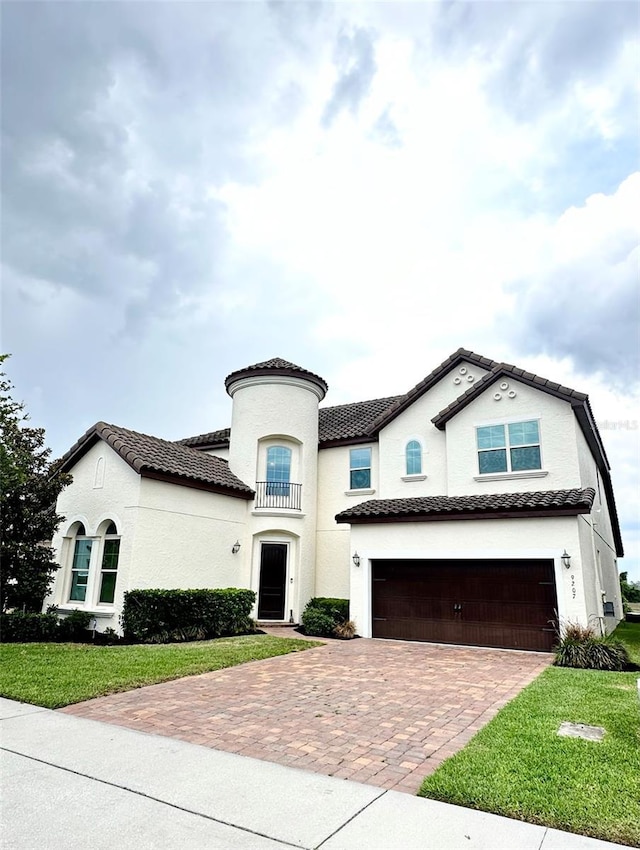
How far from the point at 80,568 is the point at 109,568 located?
1.63m

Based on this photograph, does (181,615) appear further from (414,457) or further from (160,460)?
(414,457)

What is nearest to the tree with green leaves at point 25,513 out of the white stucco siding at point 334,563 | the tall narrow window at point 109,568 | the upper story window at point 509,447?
the tall narrow window at point 109,568

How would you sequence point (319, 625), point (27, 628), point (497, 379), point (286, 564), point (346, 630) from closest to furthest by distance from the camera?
point (27, 628) < point (346, 630) < point (319, 625) < point (497, 379) < point (286, 564)

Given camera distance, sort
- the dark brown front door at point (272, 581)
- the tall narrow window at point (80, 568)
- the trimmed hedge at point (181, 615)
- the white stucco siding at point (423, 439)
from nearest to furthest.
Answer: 1. the trimmed hedge at point (181, 615)
2. the tall narrow window at point (80, 568)
3. the white stucco siding at point (423, 439)
4. the dark brown front door at point (272, 581)

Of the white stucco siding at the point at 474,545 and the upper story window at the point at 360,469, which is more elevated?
the upper story window at the point at 360,469

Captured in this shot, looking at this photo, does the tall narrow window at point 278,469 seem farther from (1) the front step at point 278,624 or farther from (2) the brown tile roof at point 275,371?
(1) the front step at point 278,624

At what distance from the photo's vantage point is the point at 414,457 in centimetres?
1878

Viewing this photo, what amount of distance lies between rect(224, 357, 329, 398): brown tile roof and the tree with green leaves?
7514 mm

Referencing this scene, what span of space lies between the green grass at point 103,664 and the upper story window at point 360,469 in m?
7.04

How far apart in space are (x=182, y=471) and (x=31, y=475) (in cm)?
442

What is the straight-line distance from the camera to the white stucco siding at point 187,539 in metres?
15.4

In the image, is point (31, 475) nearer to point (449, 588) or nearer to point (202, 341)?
point (202, 341)

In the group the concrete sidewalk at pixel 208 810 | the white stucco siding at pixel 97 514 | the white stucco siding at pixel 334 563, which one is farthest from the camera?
the white stucco siding at pixel 334 563

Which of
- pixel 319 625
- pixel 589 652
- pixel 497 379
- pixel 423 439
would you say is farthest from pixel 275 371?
pixel 589 652
